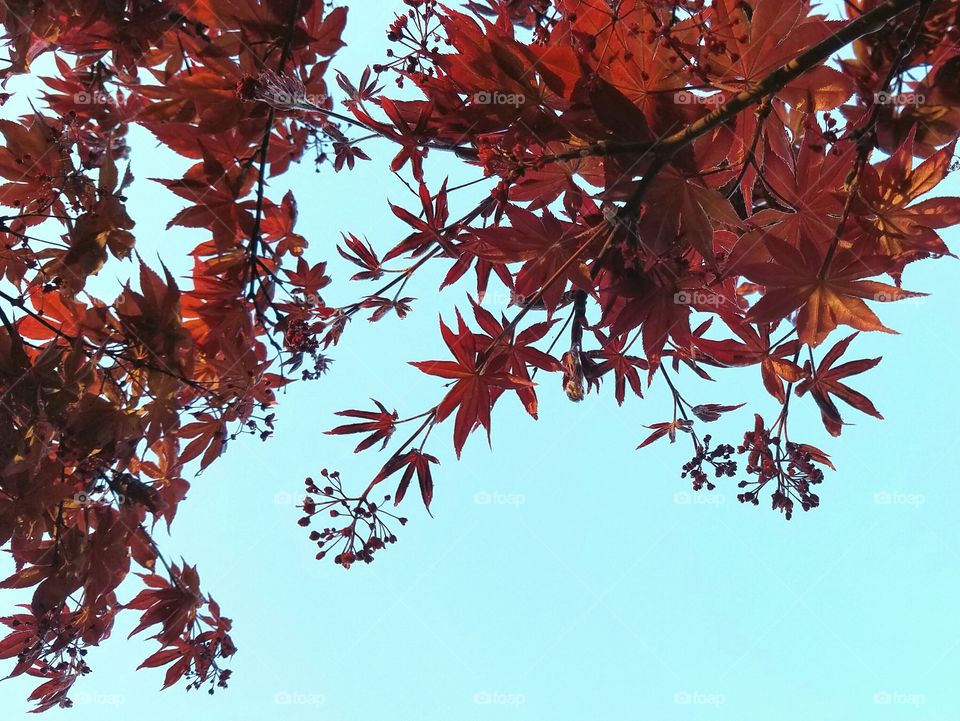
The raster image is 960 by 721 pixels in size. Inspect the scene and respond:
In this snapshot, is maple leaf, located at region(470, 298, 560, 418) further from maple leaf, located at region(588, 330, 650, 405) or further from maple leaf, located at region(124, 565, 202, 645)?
maple leaf, located at region(124, 565, 202, 645)

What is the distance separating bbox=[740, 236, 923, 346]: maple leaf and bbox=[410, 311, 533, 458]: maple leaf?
51 centimetres

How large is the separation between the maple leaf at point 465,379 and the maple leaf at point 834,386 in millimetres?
748

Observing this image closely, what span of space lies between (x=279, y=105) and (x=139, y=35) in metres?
0.41

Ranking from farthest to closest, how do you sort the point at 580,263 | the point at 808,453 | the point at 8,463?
the point at 808,453
the point at 8,463
the point at 580,263

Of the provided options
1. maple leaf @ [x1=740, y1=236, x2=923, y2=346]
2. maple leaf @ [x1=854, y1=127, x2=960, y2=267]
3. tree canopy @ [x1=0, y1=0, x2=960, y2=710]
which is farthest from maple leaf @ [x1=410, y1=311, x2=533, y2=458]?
maple leaf @ [x1=854, y1=127, x2=960, y2=267]

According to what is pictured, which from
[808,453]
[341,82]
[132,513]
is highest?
[341,82]

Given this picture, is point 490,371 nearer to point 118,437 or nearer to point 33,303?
point 118,437

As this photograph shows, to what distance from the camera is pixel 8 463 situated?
46.4 inches

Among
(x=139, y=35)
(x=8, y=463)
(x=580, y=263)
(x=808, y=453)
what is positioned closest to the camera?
(x=580, y=263)

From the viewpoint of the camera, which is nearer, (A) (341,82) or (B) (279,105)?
(B) (279,105)

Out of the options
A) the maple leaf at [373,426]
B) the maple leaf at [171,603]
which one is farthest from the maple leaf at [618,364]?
the maple leaf at [171,603]

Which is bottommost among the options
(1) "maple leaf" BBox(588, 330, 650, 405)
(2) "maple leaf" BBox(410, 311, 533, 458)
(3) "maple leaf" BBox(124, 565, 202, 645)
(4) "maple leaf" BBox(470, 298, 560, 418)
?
(3) "maple leaf" BBox(124, 565, 202, 645)

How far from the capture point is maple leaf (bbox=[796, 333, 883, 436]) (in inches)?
56.7

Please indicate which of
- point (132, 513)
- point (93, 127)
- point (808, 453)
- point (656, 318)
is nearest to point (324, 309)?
point (132, 513)
